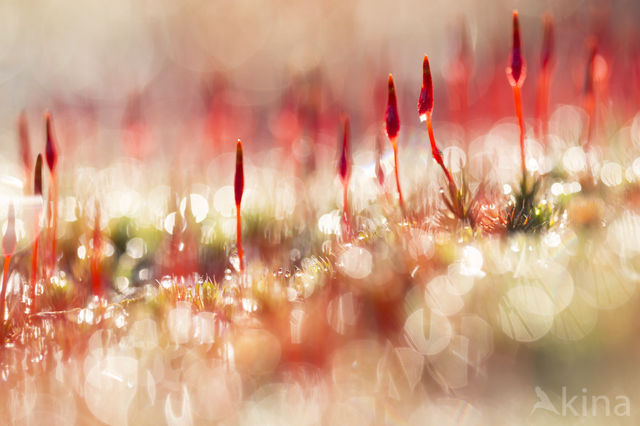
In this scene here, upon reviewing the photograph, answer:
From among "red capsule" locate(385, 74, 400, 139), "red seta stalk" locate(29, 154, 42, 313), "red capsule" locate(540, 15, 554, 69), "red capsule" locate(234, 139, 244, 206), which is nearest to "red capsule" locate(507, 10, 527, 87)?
"red capsule" locate(540, 15, 554, 69)

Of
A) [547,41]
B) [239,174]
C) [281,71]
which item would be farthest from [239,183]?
[281,71]

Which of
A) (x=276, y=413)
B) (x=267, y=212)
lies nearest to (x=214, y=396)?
(x=276, y=413)

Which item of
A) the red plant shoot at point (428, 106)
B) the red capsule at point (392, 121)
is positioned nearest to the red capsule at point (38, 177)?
the red capsule at point (392, 121)

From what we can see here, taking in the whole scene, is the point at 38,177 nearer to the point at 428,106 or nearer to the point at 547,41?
the point at 428,106

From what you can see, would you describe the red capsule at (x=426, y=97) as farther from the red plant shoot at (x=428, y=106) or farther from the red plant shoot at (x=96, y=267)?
the red plant shoot at (x=96, y=267)

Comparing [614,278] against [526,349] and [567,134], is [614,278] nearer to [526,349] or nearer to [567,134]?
[526,349]

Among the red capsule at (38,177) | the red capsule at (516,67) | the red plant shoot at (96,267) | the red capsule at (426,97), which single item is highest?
the red capsule at (516,67)

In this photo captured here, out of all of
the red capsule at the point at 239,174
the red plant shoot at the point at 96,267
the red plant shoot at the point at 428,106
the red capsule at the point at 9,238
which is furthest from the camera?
the red plant shoot at the point at 96,267

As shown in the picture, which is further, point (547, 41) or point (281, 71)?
point (281, 71)
